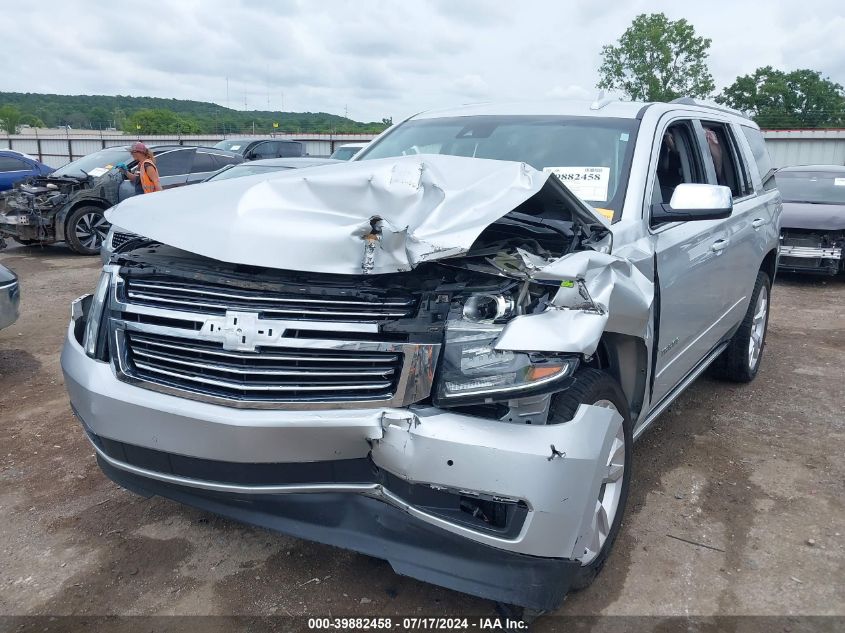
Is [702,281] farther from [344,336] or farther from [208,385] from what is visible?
[208,385]

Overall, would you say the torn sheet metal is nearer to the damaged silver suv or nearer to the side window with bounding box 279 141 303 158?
the damaged silver suv

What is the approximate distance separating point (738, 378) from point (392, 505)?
147 inches

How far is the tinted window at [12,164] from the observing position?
553 inches

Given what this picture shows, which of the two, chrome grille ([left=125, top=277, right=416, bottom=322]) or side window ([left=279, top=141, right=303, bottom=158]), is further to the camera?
side window ([left=279, top=141, right=303, bottom=158])

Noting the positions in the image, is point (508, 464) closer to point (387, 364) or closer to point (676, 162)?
point (387, 364)

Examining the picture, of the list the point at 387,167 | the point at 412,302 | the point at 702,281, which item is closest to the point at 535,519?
the point at 412,302

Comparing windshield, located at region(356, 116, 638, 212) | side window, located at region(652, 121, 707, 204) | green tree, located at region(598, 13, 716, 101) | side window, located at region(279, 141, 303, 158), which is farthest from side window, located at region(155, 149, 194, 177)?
green tree, located at region(598, 13, 716, 101)

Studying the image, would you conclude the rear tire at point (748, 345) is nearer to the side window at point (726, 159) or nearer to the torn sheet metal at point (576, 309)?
the side window at point (726, 159)

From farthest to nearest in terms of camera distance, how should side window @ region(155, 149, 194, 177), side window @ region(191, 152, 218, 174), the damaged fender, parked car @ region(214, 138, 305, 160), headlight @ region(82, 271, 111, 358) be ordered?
parked car @ region(214, 138, 305, 160) < side window @ region(191, 152, 218, 174) < side window @ region(155, 149, 194, 177) < headlight @ region(82, 271, 111, 358) < the damaged fender

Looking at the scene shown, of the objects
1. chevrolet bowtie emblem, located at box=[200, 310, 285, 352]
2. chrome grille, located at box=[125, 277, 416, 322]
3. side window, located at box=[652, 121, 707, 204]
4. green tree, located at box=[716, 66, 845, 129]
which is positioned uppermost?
green tree, located at box=[716, 66, 845, 129]

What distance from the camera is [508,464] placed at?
1.97 metres

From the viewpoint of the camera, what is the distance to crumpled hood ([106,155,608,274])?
7.07ft

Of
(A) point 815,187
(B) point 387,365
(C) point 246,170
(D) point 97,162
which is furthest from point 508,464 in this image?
(D) point 97,162

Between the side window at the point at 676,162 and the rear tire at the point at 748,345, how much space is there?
140 centimetres
